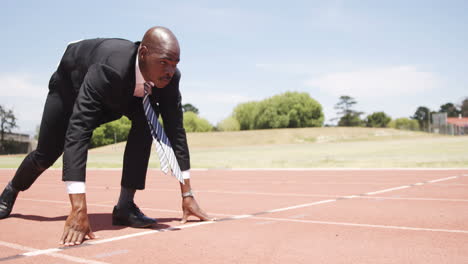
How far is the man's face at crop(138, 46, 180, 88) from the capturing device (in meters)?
3.44

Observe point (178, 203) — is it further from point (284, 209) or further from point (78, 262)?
point (78, 262)

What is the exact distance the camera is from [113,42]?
378cm

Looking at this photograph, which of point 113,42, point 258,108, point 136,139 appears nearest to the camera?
point 113,42

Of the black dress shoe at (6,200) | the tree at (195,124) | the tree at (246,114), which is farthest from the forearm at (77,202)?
the tree at (195,124)

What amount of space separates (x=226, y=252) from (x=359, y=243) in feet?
3.34

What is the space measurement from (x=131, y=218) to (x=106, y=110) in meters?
1.04

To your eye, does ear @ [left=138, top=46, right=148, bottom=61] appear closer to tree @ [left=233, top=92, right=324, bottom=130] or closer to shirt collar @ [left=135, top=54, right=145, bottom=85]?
shirt collar @ [left=135, top=54, right=145, bottom=85]

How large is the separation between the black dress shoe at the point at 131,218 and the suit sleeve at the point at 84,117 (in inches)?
33.7

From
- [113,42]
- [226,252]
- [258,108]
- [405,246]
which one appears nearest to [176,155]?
[113,42]

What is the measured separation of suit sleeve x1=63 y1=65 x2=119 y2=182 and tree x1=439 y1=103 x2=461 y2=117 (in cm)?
15362

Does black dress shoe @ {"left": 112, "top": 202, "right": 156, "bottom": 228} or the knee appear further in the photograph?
the knee

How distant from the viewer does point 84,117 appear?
3.50 meters

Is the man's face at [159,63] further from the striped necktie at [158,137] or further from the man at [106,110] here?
the striped necktie at [158,137]

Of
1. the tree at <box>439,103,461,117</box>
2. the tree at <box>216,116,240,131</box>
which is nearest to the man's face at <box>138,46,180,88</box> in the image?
the tree at <box>216,116,240,131</box>
